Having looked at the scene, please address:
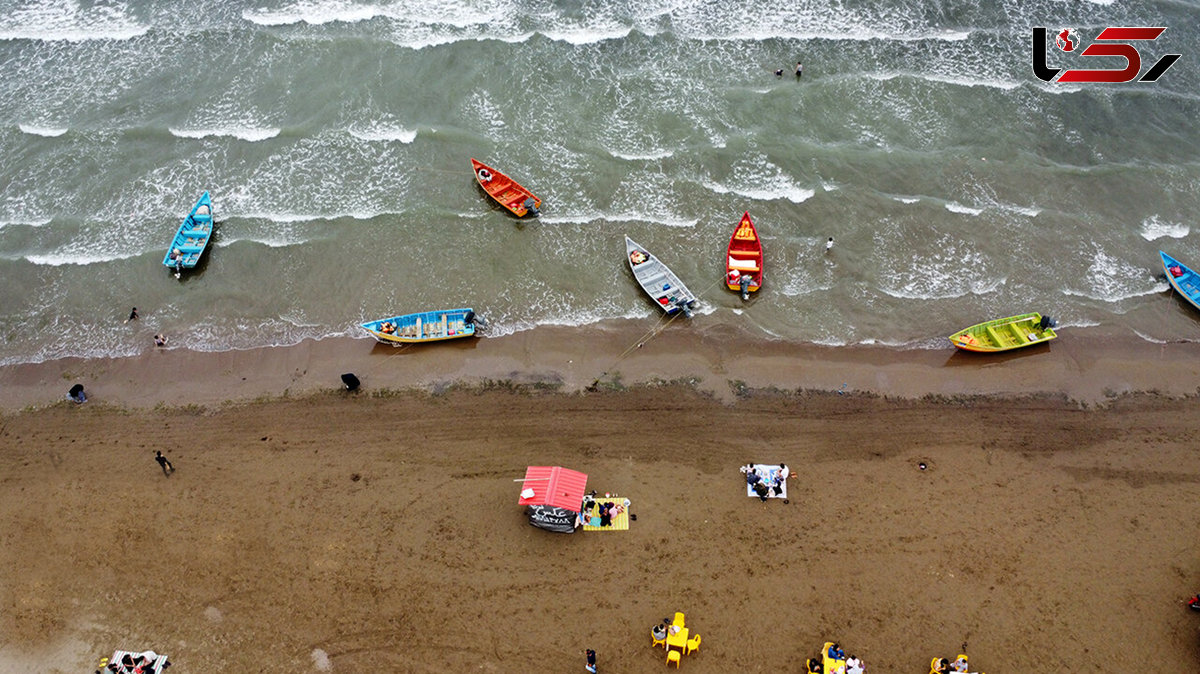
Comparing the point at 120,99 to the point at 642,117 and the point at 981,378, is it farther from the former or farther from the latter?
the point at 981,378

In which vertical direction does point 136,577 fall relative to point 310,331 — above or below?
below

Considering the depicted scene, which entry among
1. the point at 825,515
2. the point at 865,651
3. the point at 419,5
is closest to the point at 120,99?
the point at 419,5

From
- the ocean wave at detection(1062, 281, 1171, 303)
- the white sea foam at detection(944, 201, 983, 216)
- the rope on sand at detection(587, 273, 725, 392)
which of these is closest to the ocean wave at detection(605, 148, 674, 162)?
the rope on sand at detection(587, 273, 725, 392)

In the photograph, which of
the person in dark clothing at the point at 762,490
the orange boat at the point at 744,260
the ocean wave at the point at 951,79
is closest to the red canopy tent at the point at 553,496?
the person in dark clothing at the point at 762,490

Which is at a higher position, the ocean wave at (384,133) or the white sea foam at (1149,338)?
the ocean wave at (384,133)

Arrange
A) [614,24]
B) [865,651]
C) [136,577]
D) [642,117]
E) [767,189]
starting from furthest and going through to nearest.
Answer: [614,24], [642,117], [767,189], [136,577], [865,651]
